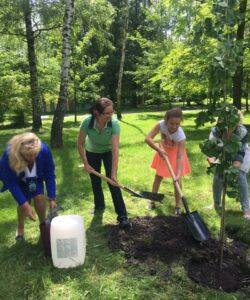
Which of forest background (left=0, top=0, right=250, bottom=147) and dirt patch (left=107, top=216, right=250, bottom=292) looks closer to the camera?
forest background (left=0, top=0, right=250, bottom=147)

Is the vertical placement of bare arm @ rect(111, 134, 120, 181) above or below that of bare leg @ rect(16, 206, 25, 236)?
above

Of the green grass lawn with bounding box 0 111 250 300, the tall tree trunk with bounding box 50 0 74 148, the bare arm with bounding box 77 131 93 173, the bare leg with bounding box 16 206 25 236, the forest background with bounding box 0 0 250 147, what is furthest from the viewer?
the tall tree trunk with bounding box 50 0 74 148

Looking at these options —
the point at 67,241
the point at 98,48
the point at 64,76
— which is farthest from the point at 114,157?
the point at 98,48

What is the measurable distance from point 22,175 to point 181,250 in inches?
76.3

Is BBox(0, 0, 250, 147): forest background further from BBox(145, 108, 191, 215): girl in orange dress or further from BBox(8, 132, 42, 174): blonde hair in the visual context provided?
BBox(8, 132, 42, 174): blonde hair

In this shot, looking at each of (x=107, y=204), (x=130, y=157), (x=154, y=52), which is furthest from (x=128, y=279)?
(x=154, y=52)

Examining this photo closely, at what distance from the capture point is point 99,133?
15.6ft

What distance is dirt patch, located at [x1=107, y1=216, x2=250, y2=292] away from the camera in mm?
3584

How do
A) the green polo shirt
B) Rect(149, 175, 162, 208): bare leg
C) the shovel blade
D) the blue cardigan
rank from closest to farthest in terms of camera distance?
the blue cardigan, the shovel blade, the green polo shirt, Rect(149, 175, 162, 208): bare leg

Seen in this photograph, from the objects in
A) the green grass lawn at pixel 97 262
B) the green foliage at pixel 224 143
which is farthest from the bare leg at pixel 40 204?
the green foliage at pixel 224 143

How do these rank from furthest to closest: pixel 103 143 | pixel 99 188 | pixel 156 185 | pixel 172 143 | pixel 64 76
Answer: pixel 64 76 → pixel 156 185 → pixel 99 188 → pixel 172 143 → pixel 103 143

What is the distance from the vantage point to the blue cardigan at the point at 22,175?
392 centimetres

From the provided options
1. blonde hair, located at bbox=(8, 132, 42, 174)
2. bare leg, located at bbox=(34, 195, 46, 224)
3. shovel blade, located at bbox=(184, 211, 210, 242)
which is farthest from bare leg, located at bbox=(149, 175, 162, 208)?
blonde hair, located at bbox=(8, 132, 42, 174)

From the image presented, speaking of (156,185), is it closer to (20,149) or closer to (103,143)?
(103,143)
